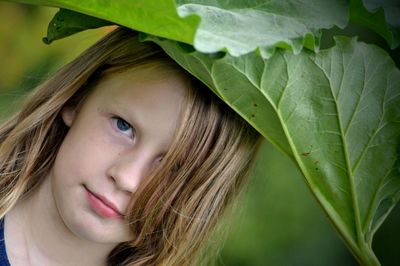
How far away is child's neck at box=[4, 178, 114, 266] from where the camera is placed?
3.43ft

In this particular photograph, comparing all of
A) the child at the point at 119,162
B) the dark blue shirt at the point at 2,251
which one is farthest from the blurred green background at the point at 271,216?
the dark blue shirt at the point at 2,251

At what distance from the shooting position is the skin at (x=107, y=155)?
3.02ft

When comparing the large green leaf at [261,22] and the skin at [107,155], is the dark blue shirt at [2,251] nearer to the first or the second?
the skin at [107,155]

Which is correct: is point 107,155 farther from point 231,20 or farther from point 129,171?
point 231,20

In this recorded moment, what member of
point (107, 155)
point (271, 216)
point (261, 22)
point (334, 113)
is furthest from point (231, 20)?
point (271, 216)

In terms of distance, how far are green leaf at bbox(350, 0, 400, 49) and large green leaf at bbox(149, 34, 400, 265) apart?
0.10 feet

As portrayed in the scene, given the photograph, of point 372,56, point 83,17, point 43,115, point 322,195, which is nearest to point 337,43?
point 372,56

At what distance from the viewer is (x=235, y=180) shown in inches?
42.9

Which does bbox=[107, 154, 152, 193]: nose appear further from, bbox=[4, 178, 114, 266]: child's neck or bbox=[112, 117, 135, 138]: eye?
bbox=[4, 178, 114, 266]: child's neck

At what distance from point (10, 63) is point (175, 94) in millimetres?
1185

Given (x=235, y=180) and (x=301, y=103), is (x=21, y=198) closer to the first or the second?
(x=235, y=180)

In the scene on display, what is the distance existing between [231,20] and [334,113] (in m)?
0.17

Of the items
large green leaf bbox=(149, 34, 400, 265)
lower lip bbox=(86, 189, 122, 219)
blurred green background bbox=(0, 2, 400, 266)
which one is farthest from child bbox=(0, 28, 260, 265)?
blurred green background bbox=(0, 2, 400, 266)

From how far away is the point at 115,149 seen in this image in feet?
3.06
